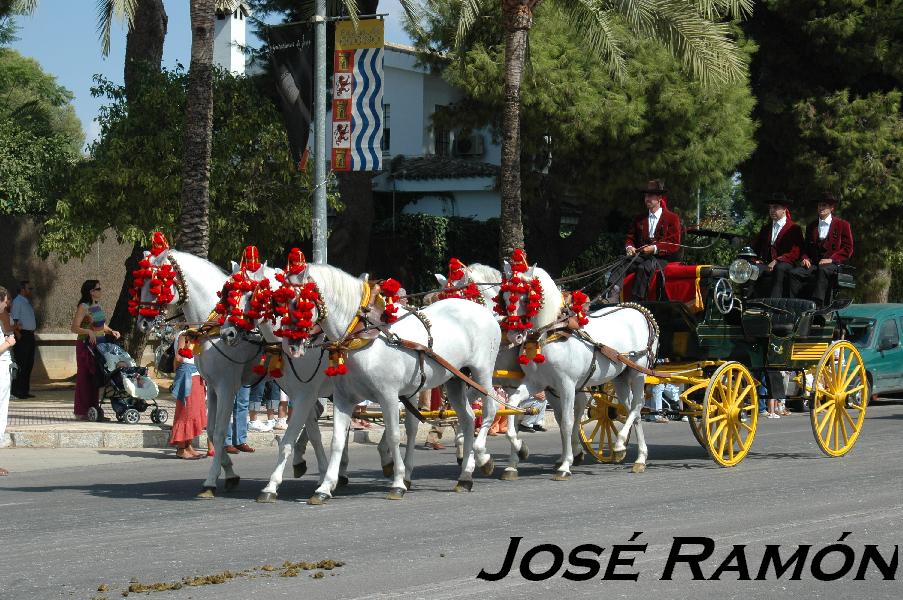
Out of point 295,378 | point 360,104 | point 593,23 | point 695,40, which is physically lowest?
point 295,378

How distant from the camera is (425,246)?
3103 centimetres

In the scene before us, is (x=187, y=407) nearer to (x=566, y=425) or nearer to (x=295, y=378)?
(x=295, y=378)

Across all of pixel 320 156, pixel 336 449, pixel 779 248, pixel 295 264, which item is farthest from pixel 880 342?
pixel 295 264

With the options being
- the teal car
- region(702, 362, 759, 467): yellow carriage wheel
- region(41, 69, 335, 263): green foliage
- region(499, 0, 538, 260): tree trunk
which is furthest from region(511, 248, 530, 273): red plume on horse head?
the teal car

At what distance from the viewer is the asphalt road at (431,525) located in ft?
24.5

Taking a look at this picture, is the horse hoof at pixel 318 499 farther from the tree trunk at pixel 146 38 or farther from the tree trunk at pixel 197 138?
the tree trunk at pixel 146 38

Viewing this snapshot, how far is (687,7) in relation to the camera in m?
20.9

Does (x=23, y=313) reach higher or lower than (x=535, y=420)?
higher

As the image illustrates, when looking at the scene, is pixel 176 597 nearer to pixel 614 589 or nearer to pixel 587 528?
pixel 614 589

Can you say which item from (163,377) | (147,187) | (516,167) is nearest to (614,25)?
(516,167)

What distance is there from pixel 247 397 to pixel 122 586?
6773 millimetres

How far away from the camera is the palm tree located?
65.4 ft

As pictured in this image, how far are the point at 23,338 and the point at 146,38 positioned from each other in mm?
6345

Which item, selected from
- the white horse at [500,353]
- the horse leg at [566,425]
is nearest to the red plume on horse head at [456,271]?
the white horse at [500,353]
